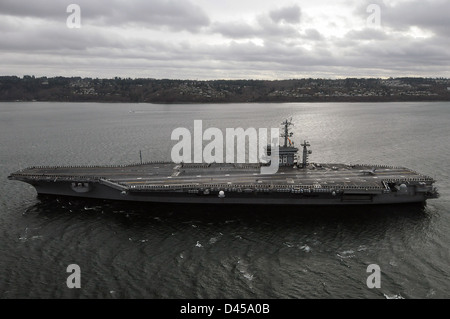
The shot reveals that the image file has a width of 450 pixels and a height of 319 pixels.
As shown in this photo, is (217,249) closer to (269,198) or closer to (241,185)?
(241,185)

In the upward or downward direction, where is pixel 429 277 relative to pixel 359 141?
downward

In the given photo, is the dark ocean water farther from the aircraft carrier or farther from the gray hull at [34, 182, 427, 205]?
the aircraft carrier

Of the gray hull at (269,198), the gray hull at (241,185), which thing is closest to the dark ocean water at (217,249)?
the gray hull at (269,198)

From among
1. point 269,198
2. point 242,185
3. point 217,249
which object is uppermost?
point 242,185

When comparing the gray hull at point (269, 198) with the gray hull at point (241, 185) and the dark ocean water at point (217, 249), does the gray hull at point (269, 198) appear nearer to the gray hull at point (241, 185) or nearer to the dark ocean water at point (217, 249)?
the gray hull at point (241, 185)

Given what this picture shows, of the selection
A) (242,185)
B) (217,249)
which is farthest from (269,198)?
(217,249)

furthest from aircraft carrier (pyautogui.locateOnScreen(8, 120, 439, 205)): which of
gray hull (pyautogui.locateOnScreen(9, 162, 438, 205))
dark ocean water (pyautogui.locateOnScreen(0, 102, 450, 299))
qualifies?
dark ocean water (pyautogui.locateOnScreen(0, 102, 450, 299))
